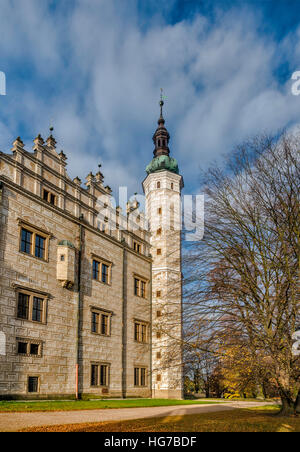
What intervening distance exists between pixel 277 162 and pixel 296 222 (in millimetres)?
2298

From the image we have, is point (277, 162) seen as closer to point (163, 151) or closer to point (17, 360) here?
point (17, 360)

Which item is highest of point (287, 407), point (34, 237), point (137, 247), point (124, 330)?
point (137, 247)

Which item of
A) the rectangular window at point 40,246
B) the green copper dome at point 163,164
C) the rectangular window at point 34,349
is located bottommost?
the rectangular window at point 34,349

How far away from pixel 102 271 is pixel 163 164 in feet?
49.6

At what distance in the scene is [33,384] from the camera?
2173cm

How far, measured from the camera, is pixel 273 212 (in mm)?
14898

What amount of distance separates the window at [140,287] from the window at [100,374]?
7.13 metres

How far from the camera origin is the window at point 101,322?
90.5 feet

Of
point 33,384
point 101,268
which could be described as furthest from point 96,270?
point 33,384

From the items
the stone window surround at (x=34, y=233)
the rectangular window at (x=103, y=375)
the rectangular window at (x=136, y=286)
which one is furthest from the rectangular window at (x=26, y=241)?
the rectangular window at (x=136, y=286)

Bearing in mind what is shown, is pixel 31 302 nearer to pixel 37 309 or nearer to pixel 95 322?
pixel 37 309

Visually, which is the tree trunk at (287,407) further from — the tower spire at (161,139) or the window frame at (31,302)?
the tower spire at (161,139)

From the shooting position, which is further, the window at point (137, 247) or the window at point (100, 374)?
the window at point (137, 247)

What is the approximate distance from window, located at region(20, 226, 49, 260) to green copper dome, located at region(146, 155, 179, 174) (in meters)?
18.5
